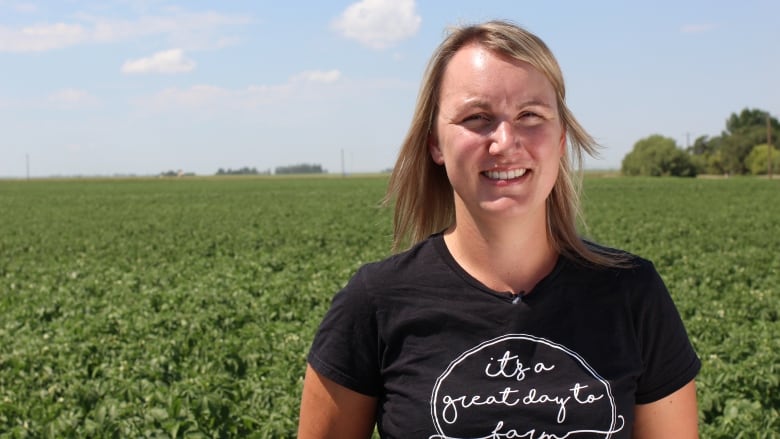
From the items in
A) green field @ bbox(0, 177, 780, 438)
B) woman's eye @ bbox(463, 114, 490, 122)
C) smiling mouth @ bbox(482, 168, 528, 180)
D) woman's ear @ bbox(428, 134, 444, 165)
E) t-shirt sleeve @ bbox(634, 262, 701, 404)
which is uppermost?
woman's eye @ bbox(463, 114, 490, 122)

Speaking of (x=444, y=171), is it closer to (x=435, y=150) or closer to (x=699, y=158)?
(x=435, y=150)

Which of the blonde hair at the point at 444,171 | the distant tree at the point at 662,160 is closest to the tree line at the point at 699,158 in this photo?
the distant tree at the point at 662,160

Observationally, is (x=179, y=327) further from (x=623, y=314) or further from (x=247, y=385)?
(x=623, y=314)

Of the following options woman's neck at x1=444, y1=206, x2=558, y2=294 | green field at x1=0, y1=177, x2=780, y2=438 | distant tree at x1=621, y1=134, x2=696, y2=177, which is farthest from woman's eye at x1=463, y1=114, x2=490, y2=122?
distant tree at x1=621, y1=134, x2=696, y2=177

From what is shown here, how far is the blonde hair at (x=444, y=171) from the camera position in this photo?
1.78 m

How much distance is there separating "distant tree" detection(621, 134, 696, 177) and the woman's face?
94.9 meters

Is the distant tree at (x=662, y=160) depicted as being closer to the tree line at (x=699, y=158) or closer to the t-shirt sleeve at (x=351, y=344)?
the tree line at (x=699, y=158)

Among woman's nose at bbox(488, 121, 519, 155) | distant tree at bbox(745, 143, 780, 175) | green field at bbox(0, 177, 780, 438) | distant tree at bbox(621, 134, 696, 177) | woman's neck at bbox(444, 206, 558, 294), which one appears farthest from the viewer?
distant tree at bbox(621, 134, 696, 177)

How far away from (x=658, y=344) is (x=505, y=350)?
14.0 inches

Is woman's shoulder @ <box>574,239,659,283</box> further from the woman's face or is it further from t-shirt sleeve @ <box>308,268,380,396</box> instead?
t-shirt sleeve @ <box>308,268,380,396</box>

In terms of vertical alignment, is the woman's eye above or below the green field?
above

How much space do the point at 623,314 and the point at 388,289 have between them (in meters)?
0.52

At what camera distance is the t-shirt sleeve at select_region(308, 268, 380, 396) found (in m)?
1.88

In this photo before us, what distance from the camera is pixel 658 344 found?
1.85 meters
